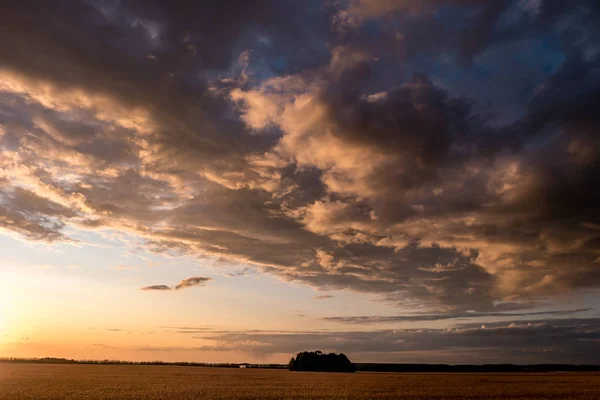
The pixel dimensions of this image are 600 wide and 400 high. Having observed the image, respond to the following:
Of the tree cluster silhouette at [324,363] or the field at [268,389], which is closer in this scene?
the field at [268,389]

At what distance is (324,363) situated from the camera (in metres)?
130

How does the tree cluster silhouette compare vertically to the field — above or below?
above

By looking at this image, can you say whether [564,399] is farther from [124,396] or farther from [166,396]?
[124,396]

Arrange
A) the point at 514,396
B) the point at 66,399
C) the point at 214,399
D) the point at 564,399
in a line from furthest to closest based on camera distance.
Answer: the point at 514,396 → the point at 564,399 → the point at 214,399 → the point at 66,399

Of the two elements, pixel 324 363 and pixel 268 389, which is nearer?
pixel 268 389

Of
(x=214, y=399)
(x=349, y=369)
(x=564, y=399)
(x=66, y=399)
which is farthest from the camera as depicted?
(x=349, y=369)

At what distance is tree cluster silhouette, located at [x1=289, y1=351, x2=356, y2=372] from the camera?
129 m

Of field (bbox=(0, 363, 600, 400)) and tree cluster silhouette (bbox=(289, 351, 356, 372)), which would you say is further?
tree cluster silhouette (bbox=(289, 351, 356, 372))

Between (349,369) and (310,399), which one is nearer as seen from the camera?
(310,399)

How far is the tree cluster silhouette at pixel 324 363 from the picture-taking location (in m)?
129

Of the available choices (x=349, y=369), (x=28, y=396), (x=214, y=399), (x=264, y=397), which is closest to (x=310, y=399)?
(x=264, y=397)

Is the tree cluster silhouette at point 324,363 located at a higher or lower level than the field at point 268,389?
higher

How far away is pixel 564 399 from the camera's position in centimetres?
3853

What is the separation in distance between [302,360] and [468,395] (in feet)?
318
